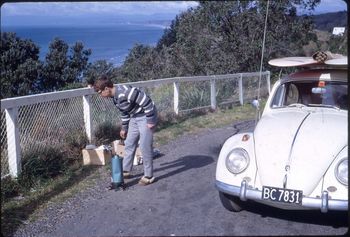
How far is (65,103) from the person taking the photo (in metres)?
7.66

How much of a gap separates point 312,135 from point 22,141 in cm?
376

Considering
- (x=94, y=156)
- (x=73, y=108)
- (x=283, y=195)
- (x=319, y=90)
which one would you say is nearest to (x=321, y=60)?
(x=319, y=90)

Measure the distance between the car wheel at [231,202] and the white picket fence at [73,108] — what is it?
4.59 feet

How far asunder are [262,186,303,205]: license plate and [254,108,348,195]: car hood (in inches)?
1.9

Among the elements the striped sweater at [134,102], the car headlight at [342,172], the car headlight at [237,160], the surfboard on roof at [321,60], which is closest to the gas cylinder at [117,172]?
the striped sweater at [134,102]

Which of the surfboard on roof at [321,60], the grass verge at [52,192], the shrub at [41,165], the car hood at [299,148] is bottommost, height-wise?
the grass verge at [52,192]

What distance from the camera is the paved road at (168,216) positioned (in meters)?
4.56

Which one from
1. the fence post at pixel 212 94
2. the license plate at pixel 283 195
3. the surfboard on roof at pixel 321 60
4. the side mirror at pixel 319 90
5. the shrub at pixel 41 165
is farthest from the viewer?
the fence post at pixel 212 94

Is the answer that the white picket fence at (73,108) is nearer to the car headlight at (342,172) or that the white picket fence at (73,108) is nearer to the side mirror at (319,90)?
the side mirror at (319,90)

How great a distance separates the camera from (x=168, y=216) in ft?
16.4

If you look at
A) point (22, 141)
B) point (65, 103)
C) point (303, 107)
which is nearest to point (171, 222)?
point (303, 107)

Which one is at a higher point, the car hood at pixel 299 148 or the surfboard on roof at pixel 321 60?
the surfboard on roof at pixel 321 60

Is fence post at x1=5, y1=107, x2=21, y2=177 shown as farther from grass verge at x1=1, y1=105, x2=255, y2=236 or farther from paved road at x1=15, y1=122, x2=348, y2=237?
paved road at x1=15, y1=122, x2=348, y2=237

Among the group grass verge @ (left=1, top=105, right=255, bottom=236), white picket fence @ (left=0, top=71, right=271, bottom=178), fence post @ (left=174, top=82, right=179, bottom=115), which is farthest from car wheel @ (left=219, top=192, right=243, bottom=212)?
fence post @ (left=174, top=82, right=179, bottom=115)
